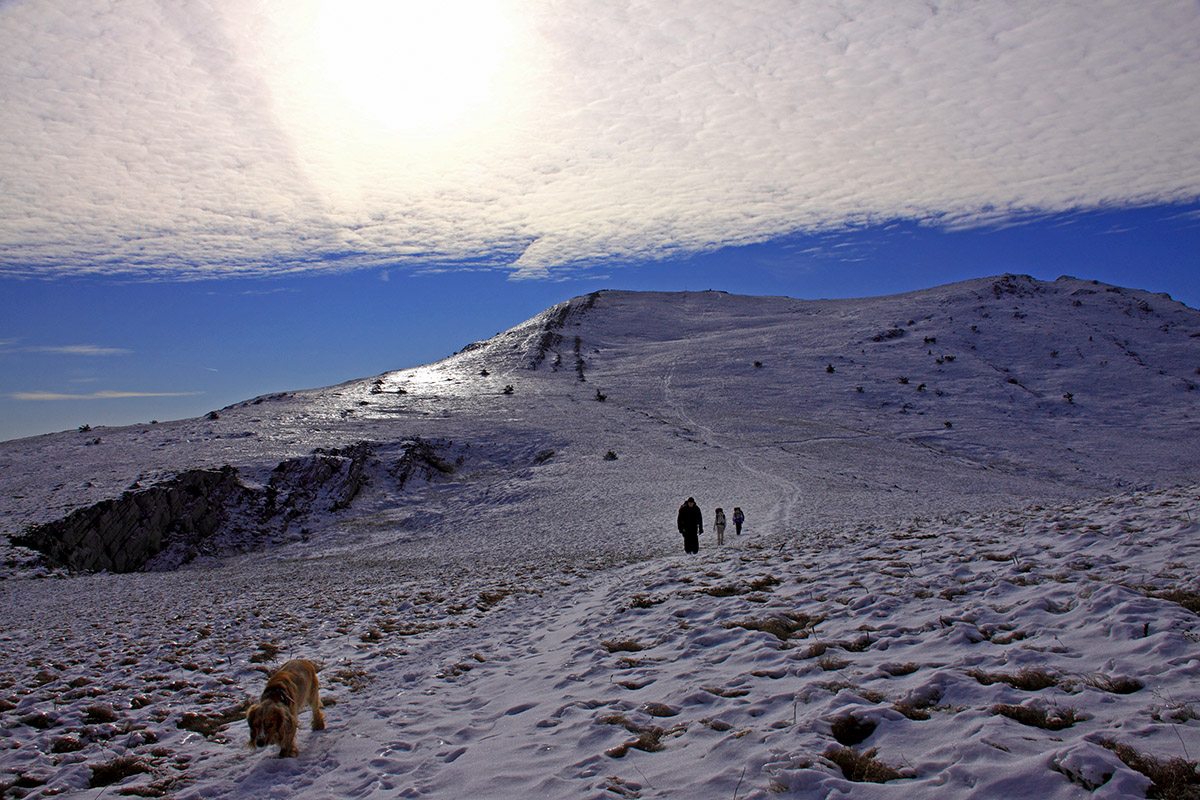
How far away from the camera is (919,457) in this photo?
39438 mm

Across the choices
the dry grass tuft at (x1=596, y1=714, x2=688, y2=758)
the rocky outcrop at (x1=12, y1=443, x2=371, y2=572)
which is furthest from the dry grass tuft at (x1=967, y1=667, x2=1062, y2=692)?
the rocky outcrop at (x1=12, y1=443, x2=371, y2=572)

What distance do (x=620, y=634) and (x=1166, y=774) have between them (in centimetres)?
660

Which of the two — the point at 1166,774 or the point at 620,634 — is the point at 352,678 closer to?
the point at 620,634

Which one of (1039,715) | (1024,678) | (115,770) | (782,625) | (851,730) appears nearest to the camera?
(1039,715)

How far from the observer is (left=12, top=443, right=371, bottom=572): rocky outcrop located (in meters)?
24.6

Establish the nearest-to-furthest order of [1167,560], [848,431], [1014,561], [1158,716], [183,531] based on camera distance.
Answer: [1158,716] → [1167,560] → [1014,561] → [183,531] → [848,431]

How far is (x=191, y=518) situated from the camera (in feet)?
91.5

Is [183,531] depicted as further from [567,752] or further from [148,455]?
[567,752]

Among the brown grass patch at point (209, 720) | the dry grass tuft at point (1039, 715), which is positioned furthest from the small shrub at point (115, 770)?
the dry grass tuft at point (1039, 715)

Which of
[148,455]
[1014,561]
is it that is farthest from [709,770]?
[148,455]

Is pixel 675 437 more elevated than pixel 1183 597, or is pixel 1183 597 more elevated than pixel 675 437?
pixel 675 437

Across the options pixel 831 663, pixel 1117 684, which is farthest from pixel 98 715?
pixel 1117 684

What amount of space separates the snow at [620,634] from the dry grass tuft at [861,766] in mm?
66

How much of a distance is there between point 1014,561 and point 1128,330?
75927mm
